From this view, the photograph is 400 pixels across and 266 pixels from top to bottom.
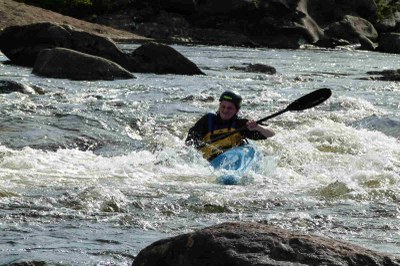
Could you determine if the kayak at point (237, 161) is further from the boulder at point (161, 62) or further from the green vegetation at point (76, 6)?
the green vegetation at point (76, 6)

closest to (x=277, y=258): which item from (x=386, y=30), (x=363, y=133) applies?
(x=363, y=133)

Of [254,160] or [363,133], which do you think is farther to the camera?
[363,133]

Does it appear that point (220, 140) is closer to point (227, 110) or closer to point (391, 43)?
point (227, 110)

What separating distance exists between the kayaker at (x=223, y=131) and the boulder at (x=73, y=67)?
725cm

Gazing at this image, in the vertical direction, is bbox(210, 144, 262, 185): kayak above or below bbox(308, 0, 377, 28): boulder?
below

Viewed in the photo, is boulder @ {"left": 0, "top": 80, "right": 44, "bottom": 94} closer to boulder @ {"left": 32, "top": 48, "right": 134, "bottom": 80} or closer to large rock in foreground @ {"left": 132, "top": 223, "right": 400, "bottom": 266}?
boulder @ {"left": 32, "top": 48, "right": 134, "bottom": 80}

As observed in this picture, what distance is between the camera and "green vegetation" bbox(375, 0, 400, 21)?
45.9 metres

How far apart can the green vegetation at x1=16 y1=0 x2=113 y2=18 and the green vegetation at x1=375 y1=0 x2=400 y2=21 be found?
13.4m

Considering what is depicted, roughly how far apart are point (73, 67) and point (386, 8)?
3273cm

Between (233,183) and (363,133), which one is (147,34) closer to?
(363,133)

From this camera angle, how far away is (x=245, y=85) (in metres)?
18.0

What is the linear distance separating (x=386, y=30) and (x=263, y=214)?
37782 millimetres

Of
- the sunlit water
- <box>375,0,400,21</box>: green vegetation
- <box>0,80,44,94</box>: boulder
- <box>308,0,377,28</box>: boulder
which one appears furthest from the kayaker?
<box>375,0,400,21</box>: green vegetation

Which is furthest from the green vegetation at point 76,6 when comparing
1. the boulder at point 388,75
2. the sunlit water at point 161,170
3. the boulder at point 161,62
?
the sunlit water at point 161,170
